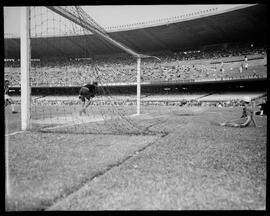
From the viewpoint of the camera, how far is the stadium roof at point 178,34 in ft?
99.8

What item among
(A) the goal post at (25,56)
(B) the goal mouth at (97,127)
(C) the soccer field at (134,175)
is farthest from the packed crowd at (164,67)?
(C) the soccer field at (134,175)

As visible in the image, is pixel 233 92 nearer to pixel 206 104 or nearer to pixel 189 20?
pixel 206 104

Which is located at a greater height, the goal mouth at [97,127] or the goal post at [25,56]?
the goal post at [25,56]

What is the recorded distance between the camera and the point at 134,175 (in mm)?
3475

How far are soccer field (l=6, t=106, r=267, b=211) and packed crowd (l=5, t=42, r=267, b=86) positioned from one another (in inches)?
993

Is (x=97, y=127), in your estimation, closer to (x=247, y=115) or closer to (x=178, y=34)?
(x=247, y=115)

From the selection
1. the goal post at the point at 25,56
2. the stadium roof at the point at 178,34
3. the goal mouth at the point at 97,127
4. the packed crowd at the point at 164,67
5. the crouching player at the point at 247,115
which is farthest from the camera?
the packed crowd at the point at 164,67

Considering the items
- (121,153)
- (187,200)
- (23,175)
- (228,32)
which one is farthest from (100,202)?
(228,32)

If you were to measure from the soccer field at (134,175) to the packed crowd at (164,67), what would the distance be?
25211mm

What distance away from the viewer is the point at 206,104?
2769 cm

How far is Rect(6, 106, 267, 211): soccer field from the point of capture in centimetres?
263

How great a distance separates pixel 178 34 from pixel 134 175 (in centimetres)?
3487

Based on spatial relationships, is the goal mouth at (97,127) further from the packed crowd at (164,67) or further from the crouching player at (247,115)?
the packed crowd at (164,67)
